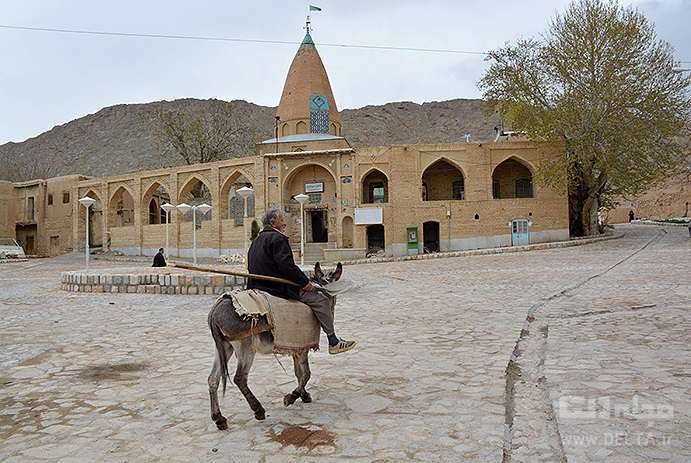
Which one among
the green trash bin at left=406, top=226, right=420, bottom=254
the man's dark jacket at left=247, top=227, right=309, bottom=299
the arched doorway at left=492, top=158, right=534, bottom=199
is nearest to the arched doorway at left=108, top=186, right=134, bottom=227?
the green trash bin at left=406, top=226, right=420, bottom=254

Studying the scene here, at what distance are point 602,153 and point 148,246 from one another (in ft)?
89.0

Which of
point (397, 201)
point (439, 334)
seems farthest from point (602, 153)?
point (439, 334)

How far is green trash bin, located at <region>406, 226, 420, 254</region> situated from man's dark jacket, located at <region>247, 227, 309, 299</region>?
25.0 metres

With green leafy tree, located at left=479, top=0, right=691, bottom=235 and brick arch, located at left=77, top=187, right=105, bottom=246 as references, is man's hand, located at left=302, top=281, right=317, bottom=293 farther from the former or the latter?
brick arch, located at left=77, top=187, right=105, bottom=246

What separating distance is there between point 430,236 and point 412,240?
142 cm

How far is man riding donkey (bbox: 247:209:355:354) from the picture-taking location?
13.5 feet

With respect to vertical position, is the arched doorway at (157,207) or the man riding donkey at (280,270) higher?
the arched doorway at (157,207)

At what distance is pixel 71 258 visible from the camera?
3419 centimetres

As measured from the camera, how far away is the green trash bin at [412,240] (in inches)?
1137

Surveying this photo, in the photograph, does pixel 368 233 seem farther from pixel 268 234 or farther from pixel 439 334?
pixel 268 234

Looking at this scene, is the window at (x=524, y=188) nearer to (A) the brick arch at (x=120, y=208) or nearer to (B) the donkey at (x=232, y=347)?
(A) the brick arch at (x=120, y=208)

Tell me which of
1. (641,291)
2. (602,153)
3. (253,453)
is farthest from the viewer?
(602,153)

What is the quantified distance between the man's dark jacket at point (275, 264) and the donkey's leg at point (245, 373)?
0.44 m

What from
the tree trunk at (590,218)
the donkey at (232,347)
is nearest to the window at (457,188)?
the tree trunk at (590,218)
